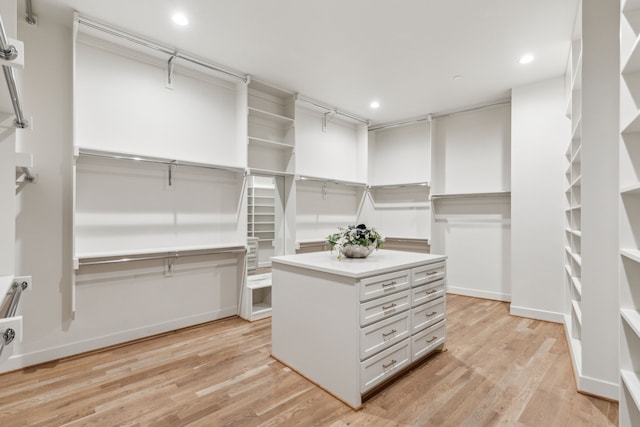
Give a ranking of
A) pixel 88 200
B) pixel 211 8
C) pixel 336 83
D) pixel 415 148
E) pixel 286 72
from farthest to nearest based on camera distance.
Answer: pixel 415 148
pixel 336 83
pixel 286 72
pixel 88 200
pixel 211 8

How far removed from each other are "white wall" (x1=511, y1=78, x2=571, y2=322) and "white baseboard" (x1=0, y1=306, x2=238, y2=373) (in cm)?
369

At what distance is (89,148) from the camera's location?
8.60 ft

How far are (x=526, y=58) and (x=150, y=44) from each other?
3.75m

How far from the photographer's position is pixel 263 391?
86.4 inches

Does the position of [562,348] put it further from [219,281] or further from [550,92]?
[219,281]

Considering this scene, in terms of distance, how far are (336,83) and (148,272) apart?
307cm

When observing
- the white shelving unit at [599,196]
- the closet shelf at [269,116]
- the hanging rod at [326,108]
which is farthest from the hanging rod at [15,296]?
the hanging rod at [326,108]

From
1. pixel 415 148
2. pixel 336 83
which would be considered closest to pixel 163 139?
pixel 336 83

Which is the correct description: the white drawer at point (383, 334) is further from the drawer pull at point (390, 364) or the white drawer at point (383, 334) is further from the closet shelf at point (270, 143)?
the closet shelf at point (270, 143)

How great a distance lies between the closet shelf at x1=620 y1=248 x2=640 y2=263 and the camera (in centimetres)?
119

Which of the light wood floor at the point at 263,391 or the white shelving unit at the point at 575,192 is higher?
the white shelving unit at the point at 575,192

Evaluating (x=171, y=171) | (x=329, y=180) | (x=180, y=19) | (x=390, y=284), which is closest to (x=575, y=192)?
(x=390, y=284)

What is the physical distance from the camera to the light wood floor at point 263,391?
6.29 ft

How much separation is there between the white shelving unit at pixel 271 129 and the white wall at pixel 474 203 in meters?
2.43
